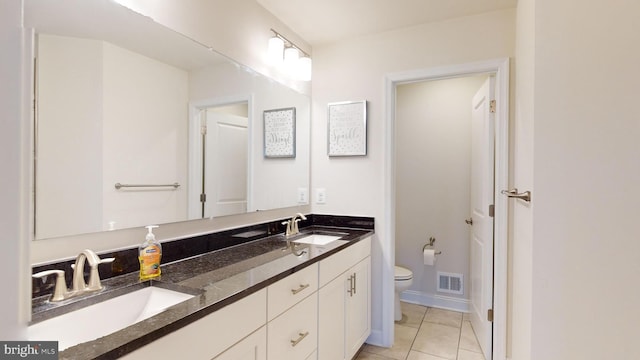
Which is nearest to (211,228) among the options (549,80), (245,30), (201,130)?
(201,130)

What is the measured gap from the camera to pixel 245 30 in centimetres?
189

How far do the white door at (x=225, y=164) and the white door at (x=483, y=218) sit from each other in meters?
1.69

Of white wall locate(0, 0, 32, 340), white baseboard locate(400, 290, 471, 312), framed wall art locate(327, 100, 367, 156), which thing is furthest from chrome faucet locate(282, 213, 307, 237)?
white wall locate(0, 0, 32, 340)

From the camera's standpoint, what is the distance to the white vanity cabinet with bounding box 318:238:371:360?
5.44 ft

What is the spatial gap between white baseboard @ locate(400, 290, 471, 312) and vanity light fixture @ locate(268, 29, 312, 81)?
236cm

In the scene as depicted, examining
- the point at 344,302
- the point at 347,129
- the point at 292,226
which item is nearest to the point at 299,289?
the point at 344,302

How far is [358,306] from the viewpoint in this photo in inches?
82.9

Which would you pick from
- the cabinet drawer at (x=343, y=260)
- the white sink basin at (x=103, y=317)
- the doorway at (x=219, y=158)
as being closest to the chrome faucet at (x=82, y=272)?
the white sink basin at (x=103, y=317)

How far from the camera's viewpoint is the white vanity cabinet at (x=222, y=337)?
82cm

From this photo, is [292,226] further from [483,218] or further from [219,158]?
[483,218]

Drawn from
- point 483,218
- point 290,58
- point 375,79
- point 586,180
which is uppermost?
point 290,58

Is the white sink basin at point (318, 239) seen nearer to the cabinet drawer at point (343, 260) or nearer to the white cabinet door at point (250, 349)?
the cabinet drawer at point (343, 260)

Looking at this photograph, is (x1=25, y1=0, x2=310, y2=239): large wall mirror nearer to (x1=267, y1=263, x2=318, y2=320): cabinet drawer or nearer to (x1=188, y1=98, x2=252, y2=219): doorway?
(x1=188, y1=98, x2=252, y2=219): doorway

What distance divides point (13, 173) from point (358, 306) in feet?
6.86
